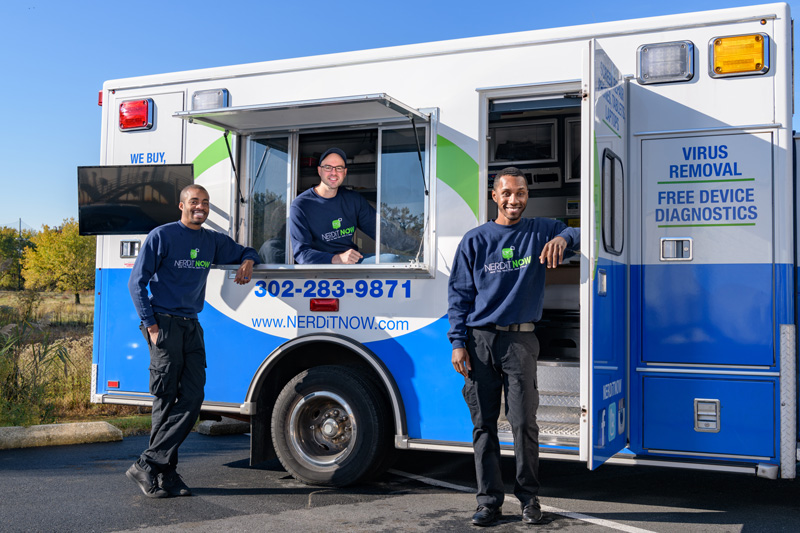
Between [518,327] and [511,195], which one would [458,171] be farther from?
[518,327]

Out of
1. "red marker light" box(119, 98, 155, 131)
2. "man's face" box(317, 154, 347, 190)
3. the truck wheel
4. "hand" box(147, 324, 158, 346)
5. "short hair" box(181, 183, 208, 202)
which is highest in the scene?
"red marker light" box(119, 98, 155, 131)

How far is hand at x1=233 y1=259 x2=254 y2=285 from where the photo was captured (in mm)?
5449

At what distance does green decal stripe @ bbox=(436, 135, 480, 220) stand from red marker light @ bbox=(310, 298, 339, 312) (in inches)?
45.1

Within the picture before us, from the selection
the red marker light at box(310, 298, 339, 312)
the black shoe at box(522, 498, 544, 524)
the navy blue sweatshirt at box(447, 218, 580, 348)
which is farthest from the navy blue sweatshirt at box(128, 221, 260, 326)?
the black shoe at box(522, 498, 544, 524)

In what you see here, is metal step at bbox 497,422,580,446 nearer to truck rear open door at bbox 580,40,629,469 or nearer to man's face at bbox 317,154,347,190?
truck rear open door at bbox 580,40,629,469

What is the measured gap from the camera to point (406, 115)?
204 inches

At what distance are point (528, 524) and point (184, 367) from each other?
98.3 inches

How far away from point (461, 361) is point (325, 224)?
1638 mm

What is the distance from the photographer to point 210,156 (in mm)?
5898

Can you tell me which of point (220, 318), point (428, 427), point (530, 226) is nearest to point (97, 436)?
point (220, 318)

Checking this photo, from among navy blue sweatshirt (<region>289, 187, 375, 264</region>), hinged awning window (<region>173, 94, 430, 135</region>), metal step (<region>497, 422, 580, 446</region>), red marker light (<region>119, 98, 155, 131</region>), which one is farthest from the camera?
red marker light (<region>119, 98, 155, 131</region>)

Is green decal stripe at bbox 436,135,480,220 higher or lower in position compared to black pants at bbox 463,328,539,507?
higher

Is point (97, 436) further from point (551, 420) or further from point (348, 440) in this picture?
point (551, 420)

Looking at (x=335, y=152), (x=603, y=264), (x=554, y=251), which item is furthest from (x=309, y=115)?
(x=603, y=264)
